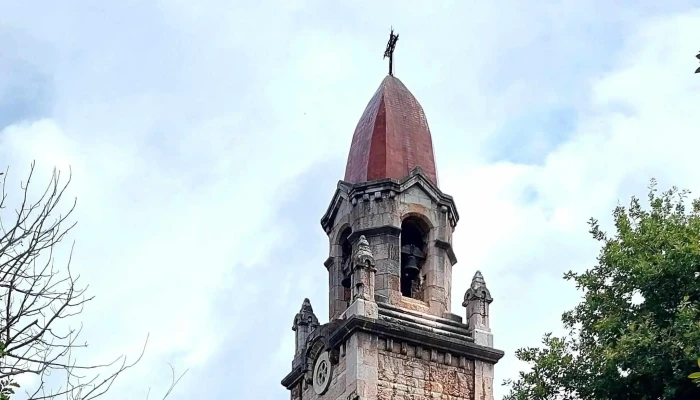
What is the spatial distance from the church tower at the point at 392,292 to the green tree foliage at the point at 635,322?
3.09 meters

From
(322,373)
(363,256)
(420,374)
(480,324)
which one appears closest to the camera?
(420,374)

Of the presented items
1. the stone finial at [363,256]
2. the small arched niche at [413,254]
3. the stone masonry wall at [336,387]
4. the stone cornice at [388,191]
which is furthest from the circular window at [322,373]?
the stone cornice at [388,191]

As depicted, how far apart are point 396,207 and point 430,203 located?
850mm

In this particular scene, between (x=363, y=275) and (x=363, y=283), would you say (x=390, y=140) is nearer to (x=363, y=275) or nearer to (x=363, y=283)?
(x=363, y=275)

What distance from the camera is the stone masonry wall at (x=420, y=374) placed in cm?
2038

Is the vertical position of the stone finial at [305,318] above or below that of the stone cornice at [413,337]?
above

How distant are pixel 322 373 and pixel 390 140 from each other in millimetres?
5195

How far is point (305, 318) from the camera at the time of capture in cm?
2336

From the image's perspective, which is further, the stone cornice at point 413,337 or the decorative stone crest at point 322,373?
the decorative stone crest at point 322,373

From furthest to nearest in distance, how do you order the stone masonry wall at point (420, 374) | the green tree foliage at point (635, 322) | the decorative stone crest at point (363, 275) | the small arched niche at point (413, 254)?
the small arched niche at point (413, 254)
the decorative stone crest at point (363, 275)
the stone masonry wall at point (420, 374)
the green tree foliage at point (635, 322)

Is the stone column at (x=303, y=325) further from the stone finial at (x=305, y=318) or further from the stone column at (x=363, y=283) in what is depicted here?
the stone column at (x=363, y=283)

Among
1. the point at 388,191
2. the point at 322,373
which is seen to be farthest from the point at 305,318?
the point at 388,191

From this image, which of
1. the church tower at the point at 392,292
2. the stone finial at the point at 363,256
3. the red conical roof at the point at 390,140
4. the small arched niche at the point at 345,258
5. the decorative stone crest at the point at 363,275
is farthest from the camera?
the red conical roof at the point at 390,140

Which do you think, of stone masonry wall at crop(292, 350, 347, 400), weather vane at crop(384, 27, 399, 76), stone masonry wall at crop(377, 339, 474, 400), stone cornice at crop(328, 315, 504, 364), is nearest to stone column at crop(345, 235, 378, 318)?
stone cornice at crop(328, 315, 504, 364)
